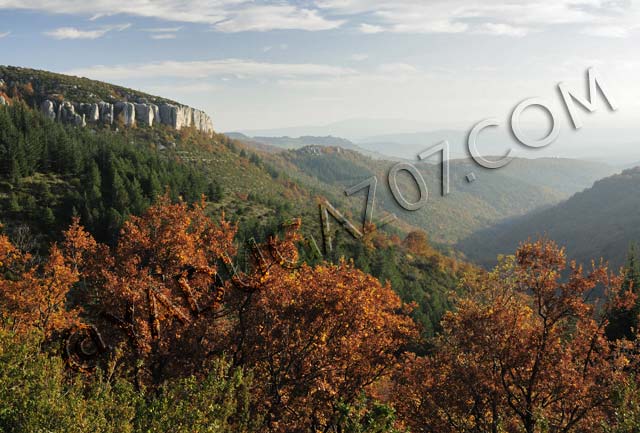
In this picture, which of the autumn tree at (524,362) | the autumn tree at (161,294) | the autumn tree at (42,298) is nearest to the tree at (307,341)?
the autumn tree at (161,294)

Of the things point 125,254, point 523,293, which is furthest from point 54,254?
point 523,293

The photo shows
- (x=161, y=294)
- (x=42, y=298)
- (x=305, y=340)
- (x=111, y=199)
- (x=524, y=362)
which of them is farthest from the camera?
(x=111, y=199)

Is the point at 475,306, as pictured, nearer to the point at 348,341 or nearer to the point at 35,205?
the point at 348,341

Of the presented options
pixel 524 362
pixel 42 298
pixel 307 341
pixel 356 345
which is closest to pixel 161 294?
pixel 307 341

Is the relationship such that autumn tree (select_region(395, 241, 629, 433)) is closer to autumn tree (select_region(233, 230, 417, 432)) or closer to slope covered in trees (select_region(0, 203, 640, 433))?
slope covered in trees (select_region(0, 203, 640, 433))

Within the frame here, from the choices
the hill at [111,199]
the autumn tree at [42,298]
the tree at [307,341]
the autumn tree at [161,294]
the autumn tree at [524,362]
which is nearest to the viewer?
the autumn tree at [524,362]

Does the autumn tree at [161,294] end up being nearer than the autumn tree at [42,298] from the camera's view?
Yes

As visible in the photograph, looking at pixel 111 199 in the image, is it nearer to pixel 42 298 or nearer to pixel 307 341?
pixel 42 298

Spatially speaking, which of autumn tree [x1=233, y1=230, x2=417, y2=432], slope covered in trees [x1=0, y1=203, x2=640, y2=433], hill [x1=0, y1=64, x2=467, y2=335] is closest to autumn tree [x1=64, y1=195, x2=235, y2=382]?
slope covered in trees [x1=0, y1=203, x2=640, y2=433]

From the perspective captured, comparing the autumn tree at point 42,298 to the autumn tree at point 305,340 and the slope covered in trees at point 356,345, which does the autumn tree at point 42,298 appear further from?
the autumn tree at point 305,340
